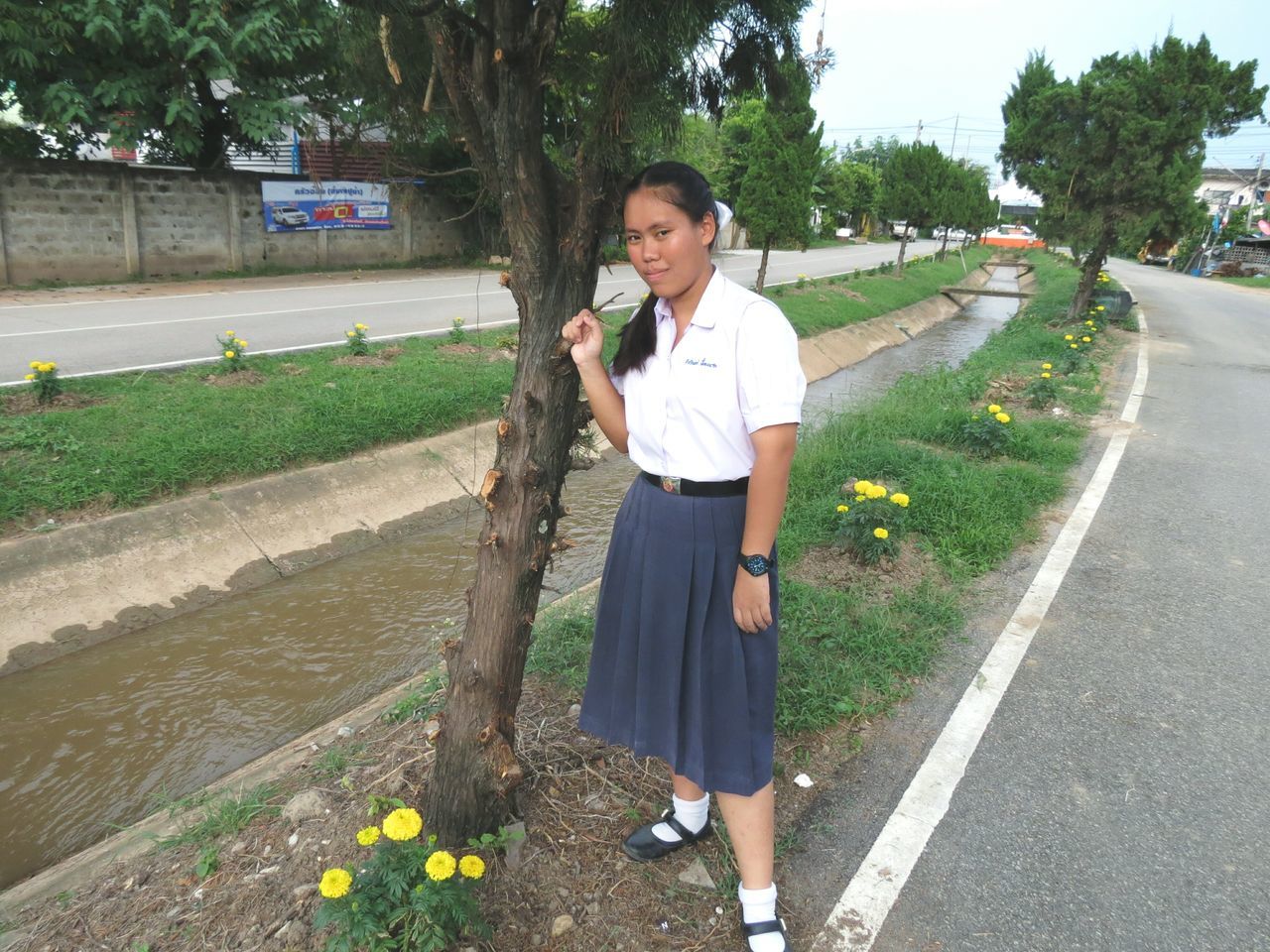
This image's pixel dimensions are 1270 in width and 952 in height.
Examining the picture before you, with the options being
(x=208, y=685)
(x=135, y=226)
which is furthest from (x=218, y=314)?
(x=208, y=685)

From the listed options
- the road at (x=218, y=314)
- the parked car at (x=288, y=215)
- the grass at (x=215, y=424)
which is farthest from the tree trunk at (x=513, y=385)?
the parked car at (x=288, y=215)

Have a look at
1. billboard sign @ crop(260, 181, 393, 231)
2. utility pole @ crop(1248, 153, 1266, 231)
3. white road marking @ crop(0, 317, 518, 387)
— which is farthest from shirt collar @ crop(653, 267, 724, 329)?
utility pole @ crop(1248, 153, 1266, 231)

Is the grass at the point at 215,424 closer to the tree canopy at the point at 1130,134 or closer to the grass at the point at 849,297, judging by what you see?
the grass at the point at 849,297

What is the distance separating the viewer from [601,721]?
226cm

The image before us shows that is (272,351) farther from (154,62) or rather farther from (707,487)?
(154,62)

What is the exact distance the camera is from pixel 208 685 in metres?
4.11

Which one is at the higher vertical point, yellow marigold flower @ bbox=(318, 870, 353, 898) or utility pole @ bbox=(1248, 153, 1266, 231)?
utility pole @ bbox=(1248, 153, 1266, 231)

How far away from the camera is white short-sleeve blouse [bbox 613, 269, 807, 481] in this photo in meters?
1.82

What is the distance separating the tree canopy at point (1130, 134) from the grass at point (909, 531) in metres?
6.04

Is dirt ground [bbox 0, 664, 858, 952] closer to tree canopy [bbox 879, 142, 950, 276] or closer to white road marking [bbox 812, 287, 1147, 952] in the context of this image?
white road marking [bbox 812, 287, 1147, 952]

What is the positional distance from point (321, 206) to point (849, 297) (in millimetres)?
11326

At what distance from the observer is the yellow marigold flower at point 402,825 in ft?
6.03

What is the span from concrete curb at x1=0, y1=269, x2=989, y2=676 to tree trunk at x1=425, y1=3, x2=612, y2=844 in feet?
10.3

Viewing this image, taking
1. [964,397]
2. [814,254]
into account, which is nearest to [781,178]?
[964,397]
